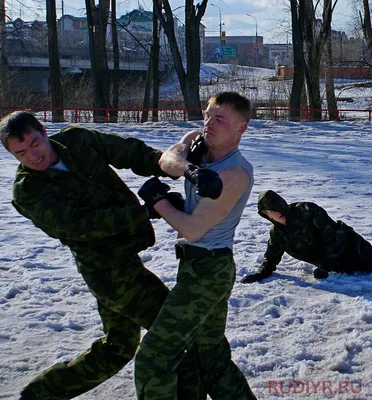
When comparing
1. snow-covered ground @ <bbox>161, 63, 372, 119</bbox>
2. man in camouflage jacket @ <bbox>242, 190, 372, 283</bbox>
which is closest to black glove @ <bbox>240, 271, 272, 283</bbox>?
man in camouflage jacket @ <bbox>242, 190, 372, 283</bbox>

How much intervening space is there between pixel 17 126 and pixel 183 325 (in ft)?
3.62

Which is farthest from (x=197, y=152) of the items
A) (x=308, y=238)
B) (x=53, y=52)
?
(x=53, y=52)

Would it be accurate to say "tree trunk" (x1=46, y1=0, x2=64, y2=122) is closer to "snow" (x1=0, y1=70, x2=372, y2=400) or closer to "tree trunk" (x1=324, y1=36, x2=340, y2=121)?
"tree trunk" (x1=324, y1=36, x2=340, y2=121)

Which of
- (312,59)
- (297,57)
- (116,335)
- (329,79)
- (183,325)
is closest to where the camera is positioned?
(183,325)

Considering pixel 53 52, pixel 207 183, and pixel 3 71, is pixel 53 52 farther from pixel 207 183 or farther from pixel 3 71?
pixel 207 183

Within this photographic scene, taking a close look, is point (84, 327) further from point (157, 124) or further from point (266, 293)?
point (157, 124)

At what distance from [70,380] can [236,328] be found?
1.58 meters

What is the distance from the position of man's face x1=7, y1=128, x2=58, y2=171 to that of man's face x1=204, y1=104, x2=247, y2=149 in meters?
0.72

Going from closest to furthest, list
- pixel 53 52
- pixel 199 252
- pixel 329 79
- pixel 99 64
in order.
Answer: pixel 199 252 → pixel 99 64 → pixel 53 52 → pixel 329 79

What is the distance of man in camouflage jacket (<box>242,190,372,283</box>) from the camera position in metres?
5.55

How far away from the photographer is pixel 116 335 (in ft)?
10.5

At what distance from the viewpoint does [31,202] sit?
289cm

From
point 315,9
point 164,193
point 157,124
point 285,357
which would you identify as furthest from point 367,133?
point 164,193

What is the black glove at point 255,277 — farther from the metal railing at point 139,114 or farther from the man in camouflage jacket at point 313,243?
the metal railing at point 139,114
